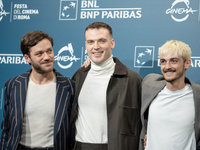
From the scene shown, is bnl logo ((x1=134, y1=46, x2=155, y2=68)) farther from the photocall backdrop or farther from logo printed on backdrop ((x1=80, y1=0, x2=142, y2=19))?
logo printed on backdrop ((x1=80, y1=0, x2=142, y2=19))

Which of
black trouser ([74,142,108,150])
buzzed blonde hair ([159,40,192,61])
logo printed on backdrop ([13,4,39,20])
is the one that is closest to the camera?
buzzed blonde hair ([159,40,192,61])

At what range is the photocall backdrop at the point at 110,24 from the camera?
2.71 meters

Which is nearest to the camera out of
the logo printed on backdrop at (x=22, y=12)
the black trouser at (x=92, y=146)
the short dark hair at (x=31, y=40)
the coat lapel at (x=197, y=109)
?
the coat lapel at (x=197, y=109)

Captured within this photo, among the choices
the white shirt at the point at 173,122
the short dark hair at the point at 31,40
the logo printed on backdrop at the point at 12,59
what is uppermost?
the short dark hair at the point at 31,40

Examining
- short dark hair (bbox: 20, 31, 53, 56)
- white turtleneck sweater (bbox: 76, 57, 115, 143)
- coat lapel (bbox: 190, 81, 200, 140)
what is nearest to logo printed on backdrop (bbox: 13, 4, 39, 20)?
short dark hair (bbox: 20, 31, 53, 56)

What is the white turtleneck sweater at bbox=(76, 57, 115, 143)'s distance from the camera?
7.12 feet

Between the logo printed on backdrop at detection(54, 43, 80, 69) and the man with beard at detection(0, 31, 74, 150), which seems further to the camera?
→ the logo printed on backdrop at detection(54, 43, 80, 69)

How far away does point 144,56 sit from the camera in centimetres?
279

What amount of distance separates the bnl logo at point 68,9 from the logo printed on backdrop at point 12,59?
2.43 ft

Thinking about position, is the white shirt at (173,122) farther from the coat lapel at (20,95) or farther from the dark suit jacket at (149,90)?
the coat lapel at (20,95)

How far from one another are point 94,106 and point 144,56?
0.94 metres

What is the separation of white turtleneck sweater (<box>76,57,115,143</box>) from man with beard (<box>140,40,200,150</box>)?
0.39 m

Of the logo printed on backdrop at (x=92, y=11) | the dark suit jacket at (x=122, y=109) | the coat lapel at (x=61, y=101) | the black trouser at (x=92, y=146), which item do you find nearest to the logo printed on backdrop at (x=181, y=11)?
the logo printed on backdrop at (x=92, y=11)

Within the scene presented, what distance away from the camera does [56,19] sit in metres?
3.14
